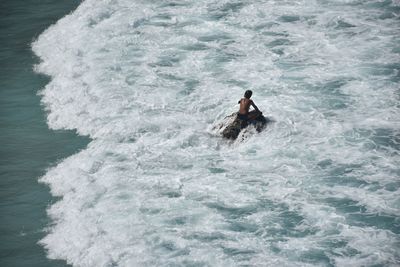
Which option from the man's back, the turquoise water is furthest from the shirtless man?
the turquoise water

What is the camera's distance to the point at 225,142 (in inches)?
572

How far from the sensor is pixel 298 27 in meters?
21.0

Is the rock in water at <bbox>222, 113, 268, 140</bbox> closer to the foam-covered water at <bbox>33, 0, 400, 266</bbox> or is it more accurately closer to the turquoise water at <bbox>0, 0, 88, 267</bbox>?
the foam-covered water at <bbox>33, 0, 400, 266</bbox>

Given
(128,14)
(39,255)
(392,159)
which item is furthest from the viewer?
(128,14)

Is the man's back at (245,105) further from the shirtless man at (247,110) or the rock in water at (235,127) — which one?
the rock in water at (235,127)

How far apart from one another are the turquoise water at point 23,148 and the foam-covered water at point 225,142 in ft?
1.32

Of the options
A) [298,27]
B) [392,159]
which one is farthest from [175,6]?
[392,159]

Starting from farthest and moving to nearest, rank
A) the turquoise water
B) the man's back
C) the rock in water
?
1. the rock in water
2. the man's back
3. the turquoise water

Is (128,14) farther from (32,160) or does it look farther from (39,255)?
(39,255)

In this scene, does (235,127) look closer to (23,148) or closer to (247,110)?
(247,110)

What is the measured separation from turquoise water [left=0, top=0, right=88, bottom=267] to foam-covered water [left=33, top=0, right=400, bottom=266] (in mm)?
402

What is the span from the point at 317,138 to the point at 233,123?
8.04 ft

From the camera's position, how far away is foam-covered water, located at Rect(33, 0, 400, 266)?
11.1 metres

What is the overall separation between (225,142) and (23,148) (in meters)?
6.12
